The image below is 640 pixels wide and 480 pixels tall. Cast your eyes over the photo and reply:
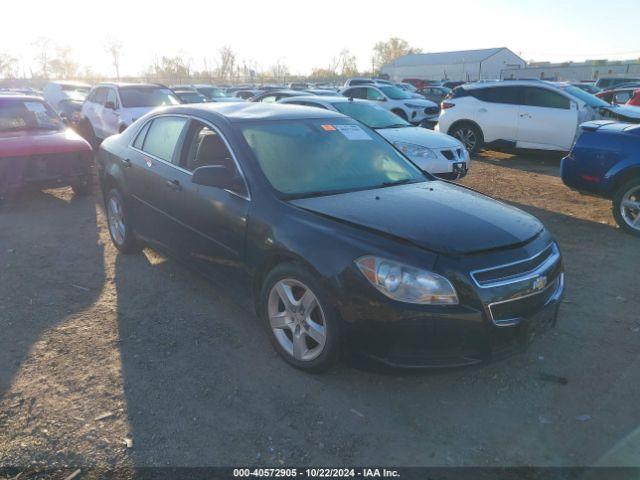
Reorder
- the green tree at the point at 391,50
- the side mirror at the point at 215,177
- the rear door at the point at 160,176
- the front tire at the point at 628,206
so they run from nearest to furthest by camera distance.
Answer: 1. the side mirror at the point at 215,177
2. the rear door at the point at 160,176
3. the front tire at the point at 628,206
4. the green tree at the point at 391,50

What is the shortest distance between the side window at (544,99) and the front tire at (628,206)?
5232mm

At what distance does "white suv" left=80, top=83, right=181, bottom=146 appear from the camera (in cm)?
1080

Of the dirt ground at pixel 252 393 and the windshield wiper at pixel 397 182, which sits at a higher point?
the windshield wiper at pixel 397 182

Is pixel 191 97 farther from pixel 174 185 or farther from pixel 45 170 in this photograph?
pixel 174 185

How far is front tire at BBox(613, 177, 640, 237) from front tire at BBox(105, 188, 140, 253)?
5.76 metres

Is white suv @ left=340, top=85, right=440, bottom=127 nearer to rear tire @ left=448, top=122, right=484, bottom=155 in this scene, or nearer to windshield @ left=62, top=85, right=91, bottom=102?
rear tire @ left=448, top=122, right=484, bottom=155

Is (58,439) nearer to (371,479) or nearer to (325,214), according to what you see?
(371,479)

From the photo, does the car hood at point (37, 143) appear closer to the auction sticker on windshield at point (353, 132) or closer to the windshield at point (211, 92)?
the auction sticker on windshield at point (353, 132)

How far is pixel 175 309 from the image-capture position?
4.27 metres

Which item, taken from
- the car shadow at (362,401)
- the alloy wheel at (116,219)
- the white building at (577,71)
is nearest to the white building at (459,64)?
the white building at (577,71)

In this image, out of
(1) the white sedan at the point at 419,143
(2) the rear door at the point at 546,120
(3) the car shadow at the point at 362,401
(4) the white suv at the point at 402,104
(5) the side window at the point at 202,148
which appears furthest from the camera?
(4) the white suv at the point at 402,104

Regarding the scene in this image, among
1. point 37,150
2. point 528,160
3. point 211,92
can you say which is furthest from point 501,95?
point 211,92

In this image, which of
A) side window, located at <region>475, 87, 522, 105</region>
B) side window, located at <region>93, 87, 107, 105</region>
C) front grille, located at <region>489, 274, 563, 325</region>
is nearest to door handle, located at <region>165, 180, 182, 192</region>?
front grille, located at <region>489, 274, 563, 325</region>

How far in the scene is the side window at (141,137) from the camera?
504 centimetres
